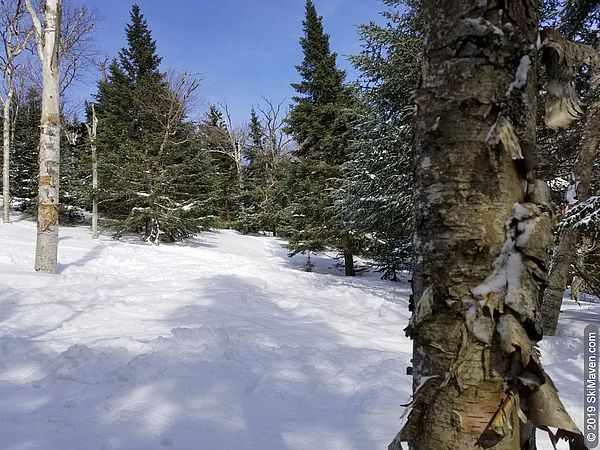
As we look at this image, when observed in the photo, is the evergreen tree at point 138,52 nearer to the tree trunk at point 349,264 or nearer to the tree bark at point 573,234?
the tree trunk at point 349,264

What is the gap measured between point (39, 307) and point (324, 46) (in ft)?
43.7

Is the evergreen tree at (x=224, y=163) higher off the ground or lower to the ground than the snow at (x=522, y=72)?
higher

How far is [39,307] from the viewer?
4.58 metres

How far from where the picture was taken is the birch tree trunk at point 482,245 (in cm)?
90

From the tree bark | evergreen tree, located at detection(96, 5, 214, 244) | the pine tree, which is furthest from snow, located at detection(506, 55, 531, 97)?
evergreen tree, located at detection(96, 5, 214, 244)

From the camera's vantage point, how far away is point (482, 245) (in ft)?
3.04

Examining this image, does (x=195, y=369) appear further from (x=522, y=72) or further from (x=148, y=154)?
(x=148, y=154)

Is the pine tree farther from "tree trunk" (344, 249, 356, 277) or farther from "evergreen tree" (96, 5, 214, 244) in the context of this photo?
"evergreen tree" (96, 5, 214, 244)

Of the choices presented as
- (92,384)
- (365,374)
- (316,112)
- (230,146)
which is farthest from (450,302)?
(230,146)

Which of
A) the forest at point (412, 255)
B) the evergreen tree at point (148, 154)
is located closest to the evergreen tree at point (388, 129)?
the forest at point (412, 255)

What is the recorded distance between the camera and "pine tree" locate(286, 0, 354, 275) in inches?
508

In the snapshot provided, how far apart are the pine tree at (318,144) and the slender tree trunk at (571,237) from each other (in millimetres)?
6765

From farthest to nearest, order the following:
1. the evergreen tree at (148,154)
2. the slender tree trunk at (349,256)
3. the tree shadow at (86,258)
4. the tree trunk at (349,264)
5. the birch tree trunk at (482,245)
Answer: the evergreen tree at (148,154) → the tree trunk at (349,264) → the slender tree trunk at (349,256) → the tree shadow at (86,258) → the birch tree trunk at (482,245)

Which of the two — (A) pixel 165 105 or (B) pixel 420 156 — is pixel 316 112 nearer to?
(A) pixel 165 105
